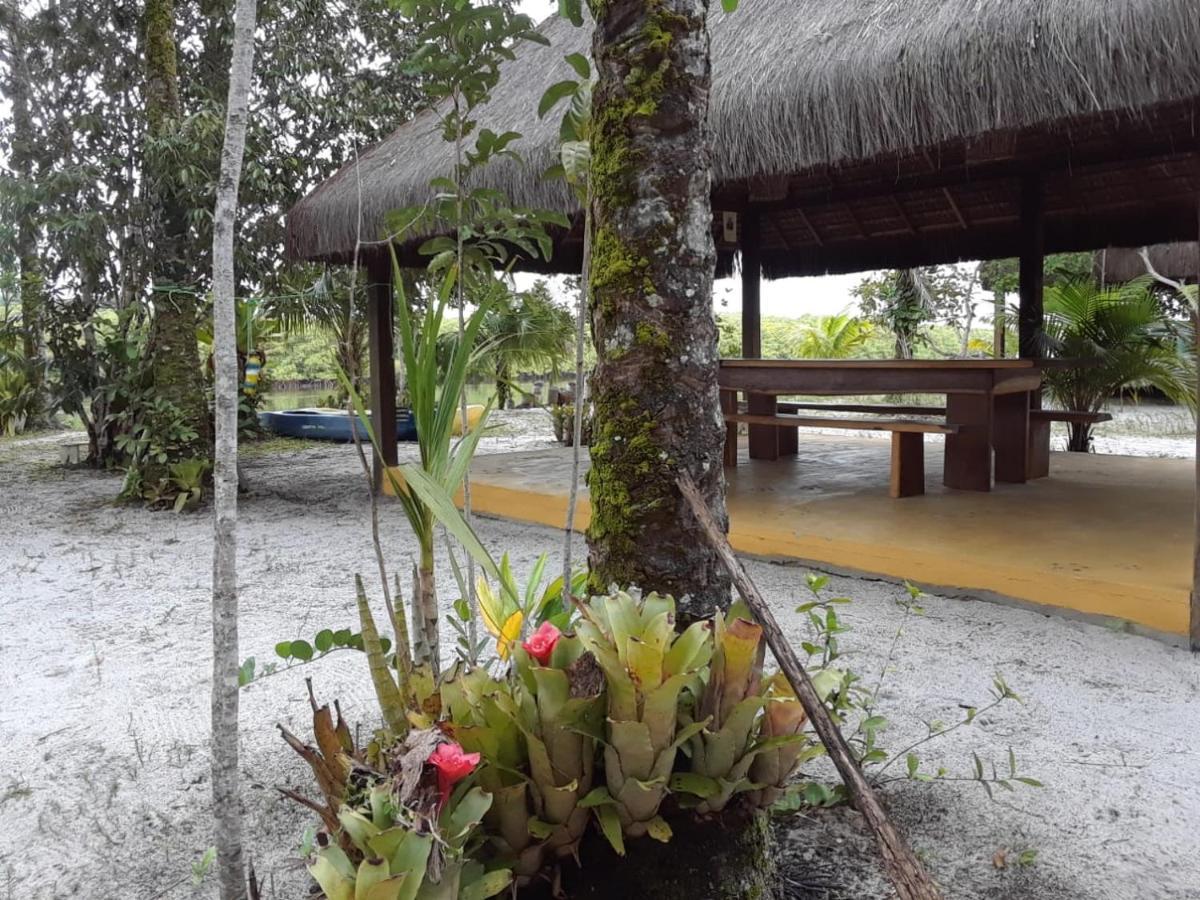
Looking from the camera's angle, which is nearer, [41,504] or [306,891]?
[306,891]

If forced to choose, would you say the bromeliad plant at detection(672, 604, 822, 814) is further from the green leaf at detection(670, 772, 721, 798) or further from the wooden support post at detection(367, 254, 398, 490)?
the wooden support post at detection(367, 254, 398, 490)

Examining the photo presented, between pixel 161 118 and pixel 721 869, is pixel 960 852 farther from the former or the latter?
pixel 161 118

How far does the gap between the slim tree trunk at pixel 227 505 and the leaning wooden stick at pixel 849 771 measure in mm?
599

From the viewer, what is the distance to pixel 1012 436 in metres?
4.28

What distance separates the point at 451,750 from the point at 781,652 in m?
0.35

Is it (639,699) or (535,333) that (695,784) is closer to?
(639,699)

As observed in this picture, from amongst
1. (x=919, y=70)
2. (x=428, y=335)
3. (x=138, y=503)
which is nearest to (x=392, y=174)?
(x=138, y=503)

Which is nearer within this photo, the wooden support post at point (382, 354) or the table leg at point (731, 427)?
the table leg at point (731, 427)

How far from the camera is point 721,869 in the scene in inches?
43.7

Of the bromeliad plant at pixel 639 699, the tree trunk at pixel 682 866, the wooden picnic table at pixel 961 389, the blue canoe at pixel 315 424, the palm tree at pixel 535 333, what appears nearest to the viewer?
the bromeliad plant at pixel 639 699

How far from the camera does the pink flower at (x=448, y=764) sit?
0.89 metres

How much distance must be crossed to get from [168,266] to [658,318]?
5001mm

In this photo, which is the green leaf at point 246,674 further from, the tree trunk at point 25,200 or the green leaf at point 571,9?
the tree trunk at point 25,200

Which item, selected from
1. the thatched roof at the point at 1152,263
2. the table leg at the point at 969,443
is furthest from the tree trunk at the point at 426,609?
the thatched roof at the point at 1152,263
